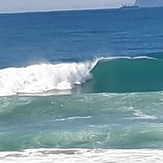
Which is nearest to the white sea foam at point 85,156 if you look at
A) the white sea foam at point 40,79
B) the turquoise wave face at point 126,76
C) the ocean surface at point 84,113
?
the ocean surface at point 84,113

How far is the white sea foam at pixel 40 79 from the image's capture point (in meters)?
17.4

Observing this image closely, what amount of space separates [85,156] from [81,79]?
10.6 m

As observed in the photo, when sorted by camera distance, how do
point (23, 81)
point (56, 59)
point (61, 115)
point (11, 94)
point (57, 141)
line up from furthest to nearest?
point (56, 59)
point (23, 81)
point (11, 94)
point (61, 115)
point (57, 141)

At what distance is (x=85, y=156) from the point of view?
8.17 metres

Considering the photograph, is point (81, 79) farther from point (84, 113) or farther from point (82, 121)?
point (82, 121)

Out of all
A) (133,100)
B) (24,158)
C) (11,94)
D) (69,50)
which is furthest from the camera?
(69,50)

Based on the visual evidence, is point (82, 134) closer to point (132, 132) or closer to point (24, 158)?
point (132, 132)

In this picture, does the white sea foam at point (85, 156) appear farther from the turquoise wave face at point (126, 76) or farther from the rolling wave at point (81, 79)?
the turquoise wave face at point (126, 76)

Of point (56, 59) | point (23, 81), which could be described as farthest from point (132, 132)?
point (56, 59)

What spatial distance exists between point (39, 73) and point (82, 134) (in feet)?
28.6

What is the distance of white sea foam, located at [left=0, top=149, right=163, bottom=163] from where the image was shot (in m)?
7.90

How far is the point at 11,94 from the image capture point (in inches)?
663

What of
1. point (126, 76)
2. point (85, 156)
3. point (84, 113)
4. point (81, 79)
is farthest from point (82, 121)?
point (126, 76)

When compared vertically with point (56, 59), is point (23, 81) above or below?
below
